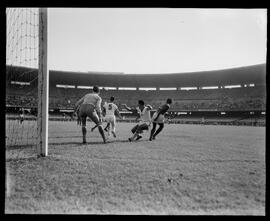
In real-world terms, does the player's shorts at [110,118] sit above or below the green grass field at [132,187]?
above

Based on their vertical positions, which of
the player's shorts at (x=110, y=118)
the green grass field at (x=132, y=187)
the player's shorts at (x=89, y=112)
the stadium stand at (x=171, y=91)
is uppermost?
the stadium stand at (x=171, y=91)

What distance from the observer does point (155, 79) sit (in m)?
47.5

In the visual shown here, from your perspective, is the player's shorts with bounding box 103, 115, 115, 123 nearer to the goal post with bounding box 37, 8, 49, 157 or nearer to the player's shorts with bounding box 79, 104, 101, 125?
the player's shorts with bounding box 79, 104, 101, 125

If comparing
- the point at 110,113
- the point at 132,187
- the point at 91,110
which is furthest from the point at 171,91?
the point at 132,187

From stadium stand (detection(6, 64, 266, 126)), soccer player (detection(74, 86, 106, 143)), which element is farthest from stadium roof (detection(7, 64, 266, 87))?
soccer player (detection(74, 86, 106, 143))

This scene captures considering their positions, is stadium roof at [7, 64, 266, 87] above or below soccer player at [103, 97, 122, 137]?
above

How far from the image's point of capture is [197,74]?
43.2m

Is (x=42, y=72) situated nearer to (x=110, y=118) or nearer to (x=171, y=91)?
(x=110, y=118)

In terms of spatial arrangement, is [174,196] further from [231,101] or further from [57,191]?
[231,101]

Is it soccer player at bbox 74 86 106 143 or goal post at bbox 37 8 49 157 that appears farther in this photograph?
soccer player at bbox 74 86 106 143

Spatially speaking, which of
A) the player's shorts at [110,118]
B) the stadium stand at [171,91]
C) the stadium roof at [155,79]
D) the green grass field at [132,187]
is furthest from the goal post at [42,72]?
the stadium roof at [155,79]

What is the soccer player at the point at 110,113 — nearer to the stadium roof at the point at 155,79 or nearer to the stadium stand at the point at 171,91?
the stadium stand at the point at 171,91

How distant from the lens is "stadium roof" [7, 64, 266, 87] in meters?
40.7

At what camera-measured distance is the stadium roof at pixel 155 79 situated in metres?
40.7
